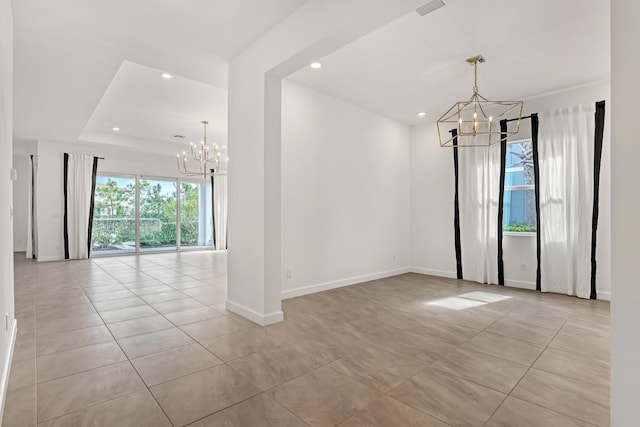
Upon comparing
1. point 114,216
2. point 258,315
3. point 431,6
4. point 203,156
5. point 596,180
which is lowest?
point 258,315

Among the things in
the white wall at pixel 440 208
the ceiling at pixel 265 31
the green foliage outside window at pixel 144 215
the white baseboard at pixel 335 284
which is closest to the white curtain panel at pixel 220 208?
the green foliage outside window at pixel 144 215

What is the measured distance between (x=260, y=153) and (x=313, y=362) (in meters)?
2.04

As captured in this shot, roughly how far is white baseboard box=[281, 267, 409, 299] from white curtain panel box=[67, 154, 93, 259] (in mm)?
6708

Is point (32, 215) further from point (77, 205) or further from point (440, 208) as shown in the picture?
point (440, 208)

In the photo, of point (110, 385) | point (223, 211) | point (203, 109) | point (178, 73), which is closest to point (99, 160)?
point (223, 211)

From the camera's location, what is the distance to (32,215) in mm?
8648

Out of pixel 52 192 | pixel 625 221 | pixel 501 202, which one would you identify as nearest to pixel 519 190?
pixel 501 202

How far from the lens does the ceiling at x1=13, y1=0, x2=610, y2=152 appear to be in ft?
9.33

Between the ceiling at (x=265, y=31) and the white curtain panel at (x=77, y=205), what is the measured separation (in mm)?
2694

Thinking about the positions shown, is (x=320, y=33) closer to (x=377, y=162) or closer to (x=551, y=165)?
(x=377, y=162)

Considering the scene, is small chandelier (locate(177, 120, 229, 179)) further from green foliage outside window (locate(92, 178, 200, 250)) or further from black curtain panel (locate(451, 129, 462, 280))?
black curtain panel (locate(451, 129, 462, 280))

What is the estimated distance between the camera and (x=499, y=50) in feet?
11.7

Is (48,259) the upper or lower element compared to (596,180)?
lower

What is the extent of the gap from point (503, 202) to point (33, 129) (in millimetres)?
9148
